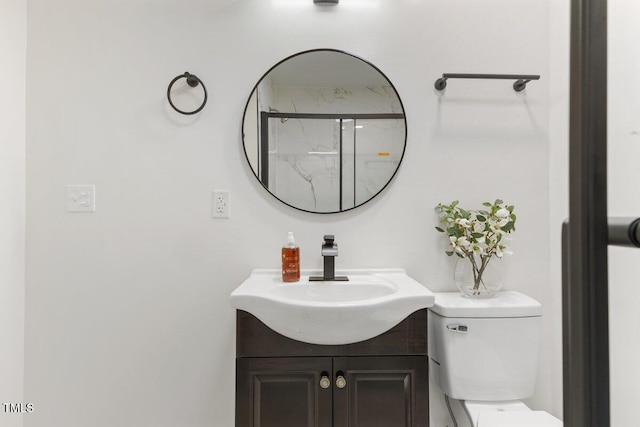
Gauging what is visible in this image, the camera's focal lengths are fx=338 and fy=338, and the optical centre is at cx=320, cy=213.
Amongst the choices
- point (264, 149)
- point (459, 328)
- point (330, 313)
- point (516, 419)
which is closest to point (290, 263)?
point (330, 313)

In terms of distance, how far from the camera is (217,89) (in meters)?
1.47

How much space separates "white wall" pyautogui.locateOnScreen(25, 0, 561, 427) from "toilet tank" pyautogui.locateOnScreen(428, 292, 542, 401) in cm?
26

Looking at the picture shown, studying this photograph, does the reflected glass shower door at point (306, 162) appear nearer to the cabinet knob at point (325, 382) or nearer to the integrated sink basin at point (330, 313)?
the integrated sink basin at point (330, 313)

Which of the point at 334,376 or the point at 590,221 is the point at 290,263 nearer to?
the point at 334,376

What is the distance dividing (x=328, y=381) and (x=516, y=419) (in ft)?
2.11

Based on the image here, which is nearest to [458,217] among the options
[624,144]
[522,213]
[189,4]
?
[522,213]

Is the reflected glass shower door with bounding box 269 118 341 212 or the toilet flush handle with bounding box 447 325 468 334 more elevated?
the reflected glass shower door with bounding box 269 118 341 212

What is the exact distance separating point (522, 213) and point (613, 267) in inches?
38.0

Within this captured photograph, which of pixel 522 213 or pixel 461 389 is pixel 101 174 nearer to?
pixel 461 389

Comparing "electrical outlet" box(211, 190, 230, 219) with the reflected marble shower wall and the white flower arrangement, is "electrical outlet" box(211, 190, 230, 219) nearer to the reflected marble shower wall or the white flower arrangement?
the reflected marble shower wall

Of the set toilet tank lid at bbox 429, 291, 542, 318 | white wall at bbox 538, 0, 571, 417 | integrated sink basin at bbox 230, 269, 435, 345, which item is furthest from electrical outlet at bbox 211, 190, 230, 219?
white wall at bbox 538, 0, 571, 417

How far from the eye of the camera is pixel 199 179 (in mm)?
1469

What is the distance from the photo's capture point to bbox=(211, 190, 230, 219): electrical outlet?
146 centimetres

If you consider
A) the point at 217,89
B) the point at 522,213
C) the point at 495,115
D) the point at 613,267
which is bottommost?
the point at 613,267
